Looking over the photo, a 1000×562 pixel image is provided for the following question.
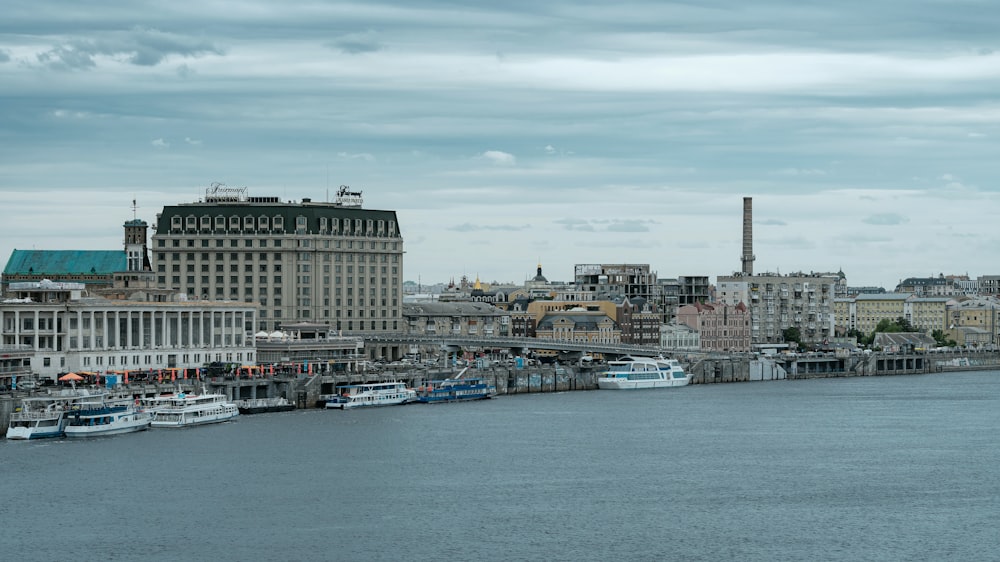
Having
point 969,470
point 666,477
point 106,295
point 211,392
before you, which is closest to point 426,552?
point 666,477

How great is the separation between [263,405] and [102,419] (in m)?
25.3

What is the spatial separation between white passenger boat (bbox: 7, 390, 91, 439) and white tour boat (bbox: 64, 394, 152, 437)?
0.72 m

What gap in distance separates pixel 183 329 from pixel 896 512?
84.8 metres

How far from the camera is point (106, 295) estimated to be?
576 ft

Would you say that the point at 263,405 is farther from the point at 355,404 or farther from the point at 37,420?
the point at 37,420

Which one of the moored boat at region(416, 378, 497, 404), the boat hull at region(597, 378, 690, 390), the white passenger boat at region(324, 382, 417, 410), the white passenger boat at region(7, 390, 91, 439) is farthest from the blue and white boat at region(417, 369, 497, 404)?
the white passenger boat at region(7, 390, 91, 439)

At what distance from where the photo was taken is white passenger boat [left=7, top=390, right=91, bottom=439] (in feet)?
382

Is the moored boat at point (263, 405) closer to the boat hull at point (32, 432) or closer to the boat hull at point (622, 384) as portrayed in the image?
the boat hull at point (32, 432)

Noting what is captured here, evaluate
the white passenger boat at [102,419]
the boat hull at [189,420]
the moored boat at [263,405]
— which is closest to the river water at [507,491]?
the boat hull at [189,420]

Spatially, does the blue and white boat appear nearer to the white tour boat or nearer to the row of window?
the row of window

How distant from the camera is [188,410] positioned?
12769 centimetres

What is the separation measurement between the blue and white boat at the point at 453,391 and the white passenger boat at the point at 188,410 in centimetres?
3054

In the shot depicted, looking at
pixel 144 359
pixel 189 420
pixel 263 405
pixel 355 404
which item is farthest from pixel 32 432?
pixel 355 404

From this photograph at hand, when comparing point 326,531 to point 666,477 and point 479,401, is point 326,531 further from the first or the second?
point 479,401
